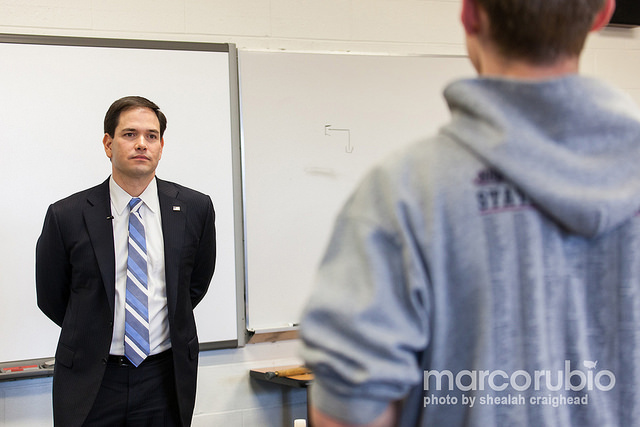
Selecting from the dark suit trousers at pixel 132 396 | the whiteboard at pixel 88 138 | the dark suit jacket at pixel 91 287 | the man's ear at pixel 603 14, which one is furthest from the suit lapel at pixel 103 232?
the man's ear at pixel 603 14

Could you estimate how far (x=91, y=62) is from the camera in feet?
9.81

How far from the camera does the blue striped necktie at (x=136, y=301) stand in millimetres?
2266

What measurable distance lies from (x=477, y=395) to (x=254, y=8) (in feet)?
9.41

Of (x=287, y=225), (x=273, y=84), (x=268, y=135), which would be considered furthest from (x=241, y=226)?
(x=273, y=84)

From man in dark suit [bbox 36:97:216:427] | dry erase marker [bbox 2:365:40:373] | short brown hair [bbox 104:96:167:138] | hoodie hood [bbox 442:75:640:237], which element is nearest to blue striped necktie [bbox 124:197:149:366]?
man in dark suit [bbox 36:97:216:427]

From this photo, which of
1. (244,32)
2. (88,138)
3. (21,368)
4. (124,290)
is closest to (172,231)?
(124,290)

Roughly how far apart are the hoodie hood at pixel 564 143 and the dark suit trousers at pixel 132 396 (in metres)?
1.83

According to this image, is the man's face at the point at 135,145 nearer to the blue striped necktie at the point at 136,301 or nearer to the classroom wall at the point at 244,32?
the blue striped necktie at the point at 136,301

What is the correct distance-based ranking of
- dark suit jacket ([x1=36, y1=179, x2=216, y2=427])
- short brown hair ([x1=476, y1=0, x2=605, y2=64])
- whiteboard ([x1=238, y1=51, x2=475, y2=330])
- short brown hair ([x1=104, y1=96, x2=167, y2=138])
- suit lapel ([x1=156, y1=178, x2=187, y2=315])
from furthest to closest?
whiteboard ([x1=238, y1=51, x2=475, y2=330]) → short brown hair ([x1=104, y1=96, x2=167, y2=138]) → suit lapel ([x1=156, y1=178, x2=187, y2=315]) → dark suit jacket ([x1=36, y1=179, x2=216, y2=427]) → short brown hair ([x1=476, y1=0, x2=605, y2=64])

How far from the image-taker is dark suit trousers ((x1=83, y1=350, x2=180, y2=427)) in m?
2.26

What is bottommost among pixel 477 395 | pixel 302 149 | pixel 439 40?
pixel 477 395

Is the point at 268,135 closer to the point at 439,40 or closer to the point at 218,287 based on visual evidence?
the point at 218,287

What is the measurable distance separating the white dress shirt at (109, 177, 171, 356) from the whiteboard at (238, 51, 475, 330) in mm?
803

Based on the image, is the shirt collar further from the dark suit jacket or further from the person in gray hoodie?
the person in gray hoodie
